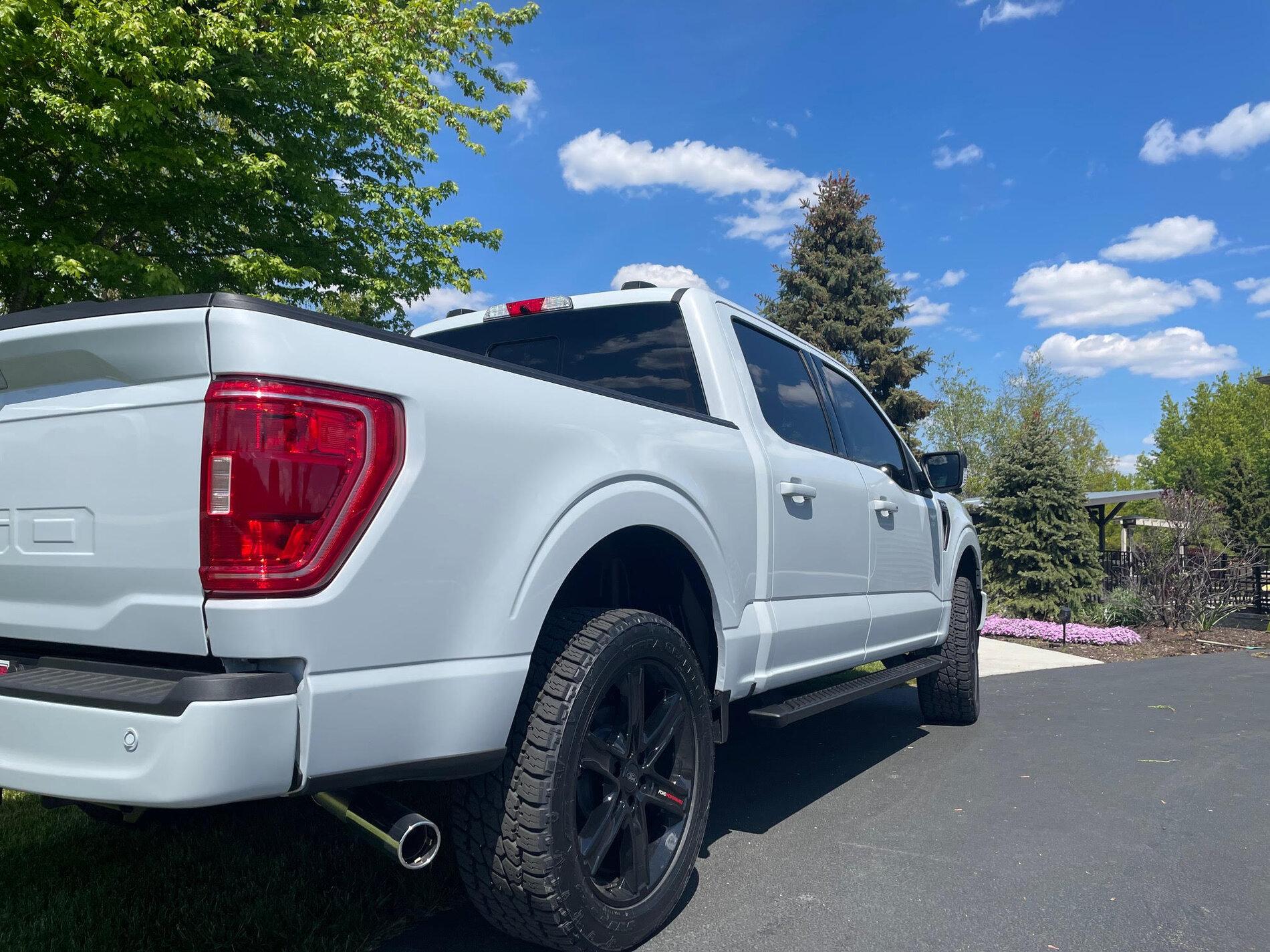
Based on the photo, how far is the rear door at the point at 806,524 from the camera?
10.9ft

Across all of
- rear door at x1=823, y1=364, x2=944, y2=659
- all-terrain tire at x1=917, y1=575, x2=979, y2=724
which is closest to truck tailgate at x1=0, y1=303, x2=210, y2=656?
rear door at x1=823, y1=364, x2=944, y2=659

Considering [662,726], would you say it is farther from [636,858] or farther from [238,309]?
[238,309]

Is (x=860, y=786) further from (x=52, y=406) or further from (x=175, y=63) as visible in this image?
(x=175, y=63)

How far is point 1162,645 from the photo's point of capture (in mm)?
12578

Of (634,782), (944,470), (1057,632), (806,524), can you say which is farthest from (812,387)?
(1057,632)

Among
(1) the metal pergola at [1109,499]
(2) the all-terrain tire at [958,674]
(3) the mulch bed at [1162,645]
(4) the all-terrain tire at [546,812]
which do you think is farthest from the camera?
(1) the metal pergola at [1109,499]

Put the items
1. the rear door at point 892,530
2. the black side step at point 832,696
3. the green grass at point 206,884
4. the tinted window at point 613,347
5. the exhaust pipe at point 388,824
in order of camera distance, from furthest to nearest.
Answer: the rear door at point 892,530, the tinted window at point 613,347, the black side step at point 832,696, the green grass at point 206,884, the exhaust pipe at point 388,824

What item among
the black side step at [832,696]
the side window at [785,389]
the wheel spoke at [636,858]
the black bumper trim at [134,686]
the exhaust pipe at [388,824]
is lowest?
the wheel spoke at [636,858]

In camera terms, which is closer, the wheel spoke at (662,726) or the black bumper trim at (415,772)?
the black bumper trim at (415,772)

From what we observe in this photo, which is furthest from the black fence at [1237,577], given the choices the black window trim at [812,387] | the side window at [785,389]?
the side window at [785,389]

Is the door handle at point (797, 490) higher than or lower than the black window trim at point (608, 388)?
lower

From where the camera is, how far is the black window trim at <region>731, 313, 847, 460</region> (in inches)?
140

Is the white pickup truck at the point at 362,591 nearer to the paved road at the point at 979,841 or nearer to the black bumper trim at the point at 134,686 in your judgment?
the black bumper trim at the point at 134,686

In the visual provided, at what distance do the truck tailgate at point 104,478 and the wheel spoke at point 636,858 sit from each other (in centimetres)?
130
